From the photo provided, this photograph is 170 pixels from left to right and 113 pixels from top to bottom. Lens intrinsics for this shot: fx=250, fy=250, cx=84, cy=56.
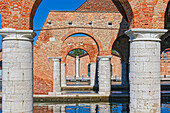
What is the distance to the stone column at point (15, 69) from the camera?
24.0 feet

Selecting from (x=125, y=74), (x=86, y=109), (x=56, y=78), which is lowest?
(x=86, y=109)

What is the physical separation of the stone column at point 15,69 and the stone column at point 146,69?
3232mm

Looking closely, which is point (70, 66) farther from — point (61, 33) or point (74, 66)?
point (61, 33)

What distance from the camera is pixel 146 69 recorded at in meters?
7.43

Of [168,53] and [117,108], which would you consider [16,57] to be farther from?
[168,53]

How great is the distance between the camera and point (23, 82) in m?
7.37

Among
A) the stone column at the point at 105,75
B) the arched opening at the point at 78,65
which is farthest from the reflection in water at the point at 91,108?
A: the arched opening at the point at 78,65

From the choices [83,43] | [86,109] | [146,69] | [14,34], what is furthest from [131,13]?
[83,43]

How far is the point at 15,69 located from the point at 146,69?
152 inches

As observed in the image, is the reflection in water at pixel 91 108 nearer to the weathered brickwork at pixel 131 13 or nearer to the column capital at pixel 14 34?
the weathered brickwork at pixel 131 13

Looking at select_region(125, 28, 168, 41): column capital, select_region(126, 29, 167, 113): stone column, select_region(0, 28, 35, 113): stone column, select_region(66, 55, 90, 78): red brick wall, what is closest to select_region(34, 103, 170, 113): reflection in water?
select_region(126, 29, 167, 113): stone column

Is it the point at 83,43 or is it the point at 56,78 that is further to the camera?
the point at 83,43

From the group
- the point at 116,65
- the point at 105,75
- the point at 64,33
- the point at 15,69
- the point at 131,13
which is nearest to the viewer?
the point at 15,69

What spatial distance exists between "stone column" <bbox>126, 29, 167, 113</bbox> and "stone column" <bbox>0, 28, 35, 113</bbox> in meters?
3.23
